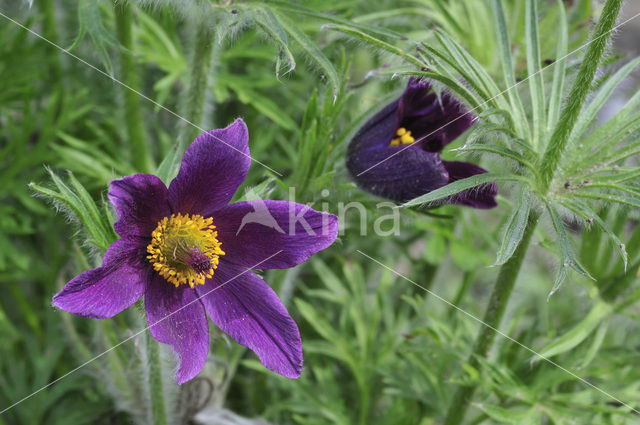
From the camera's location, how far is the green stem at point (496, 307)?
3.48ft

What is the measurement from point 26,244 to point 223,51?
0.69m

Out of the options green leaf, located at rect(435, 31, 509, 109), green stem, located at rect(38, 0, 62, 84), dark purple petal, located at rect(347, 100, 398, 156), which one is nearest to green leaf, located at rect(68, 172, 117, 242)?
dark purple petal, located at rect(347, 100, 398, 156)

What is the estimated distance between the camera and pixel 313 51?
1044mm

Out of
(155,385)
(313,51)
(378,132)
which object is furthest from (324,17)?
(155,385)

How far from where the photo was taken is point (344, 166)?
1.17 metres

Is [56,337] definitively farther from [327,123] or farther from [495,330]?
[495,330]

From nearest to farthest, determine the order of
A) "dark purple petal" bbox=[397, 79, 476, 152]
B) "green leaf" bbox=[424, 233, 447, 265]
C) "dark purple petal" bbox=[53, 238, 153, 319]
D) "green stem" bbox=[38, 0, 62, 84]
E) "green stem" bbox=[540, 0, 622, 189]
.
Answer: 1. "dark purple petal" bbox=[53, 238, 153, 319]
2. "green stem" bbox=[540, 0, 622, 189]
3. "dark purple petal" bbox=[397, 79, 476, 152]
4. "green leaf" bbox=[424, 233, 447, 265]
5. "green stem" bbox=[38, 0, 62, 84]

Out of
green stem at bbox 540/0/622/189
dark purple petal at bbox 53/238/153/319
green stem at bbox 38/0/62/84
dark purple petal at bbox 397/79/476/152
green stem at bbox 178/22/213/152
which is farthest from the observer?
green stem at bbox 38/0/62/84

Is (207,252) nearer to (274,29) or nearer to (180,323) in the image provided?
(180,323)

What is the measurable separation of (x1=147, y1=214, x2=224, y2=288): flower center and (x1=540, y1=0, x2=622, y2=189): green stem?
1.59 ft

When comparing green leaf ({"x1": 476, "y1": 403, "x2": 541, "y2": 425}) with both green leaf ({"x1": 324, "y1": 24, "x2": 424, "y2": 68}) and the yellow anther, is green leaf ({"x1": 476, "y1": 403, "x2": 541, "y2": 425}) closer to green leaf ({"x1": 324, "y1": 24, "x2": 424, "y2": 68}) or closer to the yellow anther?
the yellow anther

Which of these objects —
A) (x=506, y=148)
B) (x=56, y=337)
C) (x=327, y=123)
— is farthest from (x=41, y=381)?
(x=506, y=148)

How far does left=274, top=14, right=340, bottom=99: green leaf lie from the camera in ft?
3.29

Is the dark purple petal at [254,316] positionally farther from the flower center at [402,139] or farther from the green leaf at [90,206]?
the flower center at [402,139]
